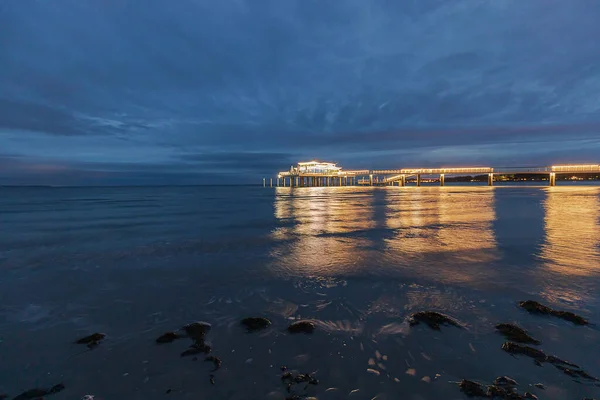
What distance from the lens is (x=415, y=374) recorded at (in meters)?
3.89

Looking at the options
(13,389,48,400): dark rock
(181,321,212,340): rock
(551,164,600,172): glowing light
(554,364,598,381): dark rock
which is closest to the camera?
(13,389,48,400): dark rock

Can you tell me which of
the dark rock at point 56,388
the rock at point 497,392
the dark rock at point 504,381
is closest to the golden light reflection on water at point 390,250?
the dark rock at point 504,381

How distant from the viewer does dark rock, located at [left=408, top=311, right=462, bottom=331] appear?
5179 mm

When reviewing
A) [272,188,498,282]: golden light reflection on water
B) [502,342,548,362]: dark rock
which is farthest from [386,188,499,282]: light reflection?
[502,342,548,362]: dark rock

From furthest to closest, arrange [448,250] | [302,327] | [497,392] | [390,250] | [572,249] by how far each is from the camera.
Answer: [390,250]
[448,250]
[572,249]
[302,327]
[497,392]

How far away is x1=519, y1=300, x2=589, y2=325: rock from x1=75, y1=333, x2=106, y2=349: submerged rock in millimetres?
7693

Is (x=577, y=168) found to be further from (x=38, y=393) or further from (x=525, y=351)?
(x=38, y=393)

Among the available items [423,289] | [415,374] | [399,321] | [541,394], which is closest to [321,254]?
[423,289]

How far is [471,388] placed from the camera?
11.7 ft

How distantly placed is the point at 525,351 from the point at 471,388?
4.62 ft

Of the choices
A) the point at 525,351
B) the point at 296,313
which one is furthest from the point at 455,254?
the point at 296,313

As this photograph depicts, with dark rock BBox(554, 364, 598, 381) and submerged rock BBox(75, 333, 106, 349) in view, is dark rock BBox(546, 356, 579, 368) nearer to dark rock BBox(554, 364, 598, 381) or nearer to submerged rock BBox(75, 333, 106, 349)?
dark rock BBox(554, 364, 598, 381)

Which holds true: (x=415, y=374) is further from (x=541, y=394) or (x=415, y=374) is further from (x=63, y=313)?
(x=63, y=313)

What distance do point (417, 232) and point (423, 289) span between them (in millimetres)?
9051
